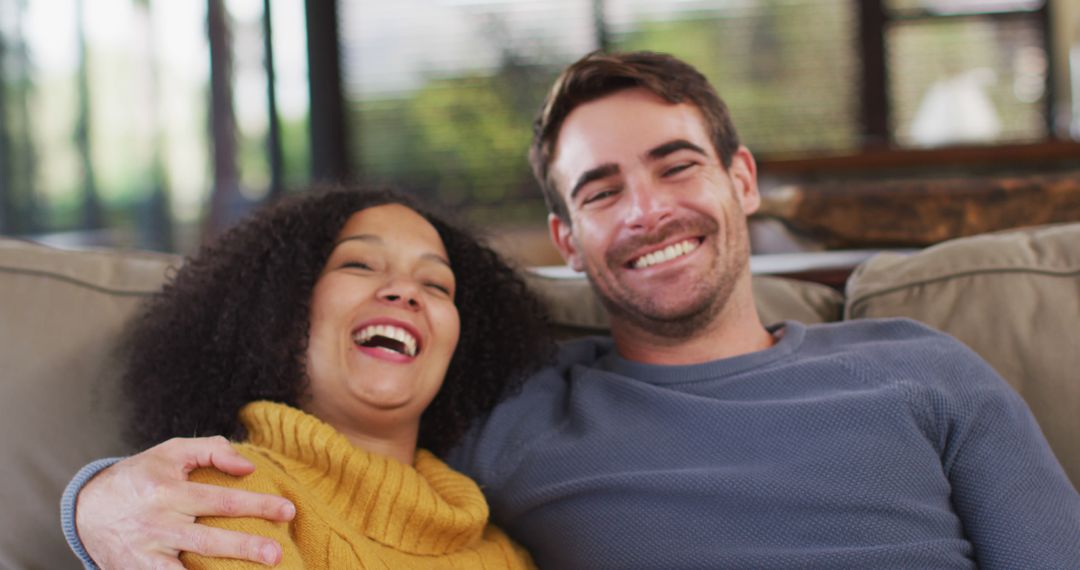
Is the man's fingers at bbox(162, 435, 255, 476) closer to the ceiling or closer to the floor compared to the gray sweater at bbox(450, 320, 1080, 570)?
closer to the ceiling

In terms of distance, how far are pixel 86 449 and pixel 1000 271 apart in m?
1.33

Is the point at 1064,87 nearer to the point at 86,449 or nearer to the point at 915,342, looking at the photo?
the point at 915,342

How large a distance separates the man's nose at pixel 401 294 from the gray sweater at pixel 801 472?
25 centimetres

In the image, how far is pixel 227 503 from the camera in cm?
102

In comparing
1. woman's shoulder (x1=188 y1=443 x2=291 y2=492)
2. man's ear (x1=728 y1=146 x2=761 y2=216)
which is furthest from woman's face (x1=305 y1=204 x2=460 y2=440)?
man's ear (x1=728 y1=146 x2=761 y2=216)

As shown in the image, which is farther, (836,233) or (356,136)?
(356,136)

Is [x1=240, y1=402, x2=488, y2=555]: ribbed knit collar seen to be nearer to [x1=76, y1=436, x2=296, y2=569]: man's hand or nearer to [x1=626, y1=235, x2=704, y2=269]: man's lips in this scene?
[x1=76, y1=436, x2=296, y2=569]: man's hand

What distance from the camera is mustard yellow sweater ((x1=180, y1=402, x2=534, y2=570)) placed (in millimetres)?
1107

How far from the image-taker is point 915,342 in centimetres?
142

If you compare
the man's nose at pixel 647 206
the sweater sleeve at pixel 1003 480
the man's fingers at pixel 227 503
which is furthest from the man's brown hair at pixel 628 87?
the man's fingers at pixel 227 503

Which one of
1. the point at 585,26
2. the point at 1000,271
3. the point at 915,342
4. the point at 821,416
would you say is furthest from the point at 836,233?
the point at 585,26

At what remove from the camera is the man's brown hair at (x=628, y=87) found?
62.6 inches

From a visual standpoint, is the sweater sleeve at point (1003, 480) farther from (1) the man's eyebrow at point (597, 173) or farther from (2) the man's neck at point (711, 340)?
(1) the man's eyebrow at point (597, 173)

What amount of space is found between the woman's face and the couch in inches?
13.2
